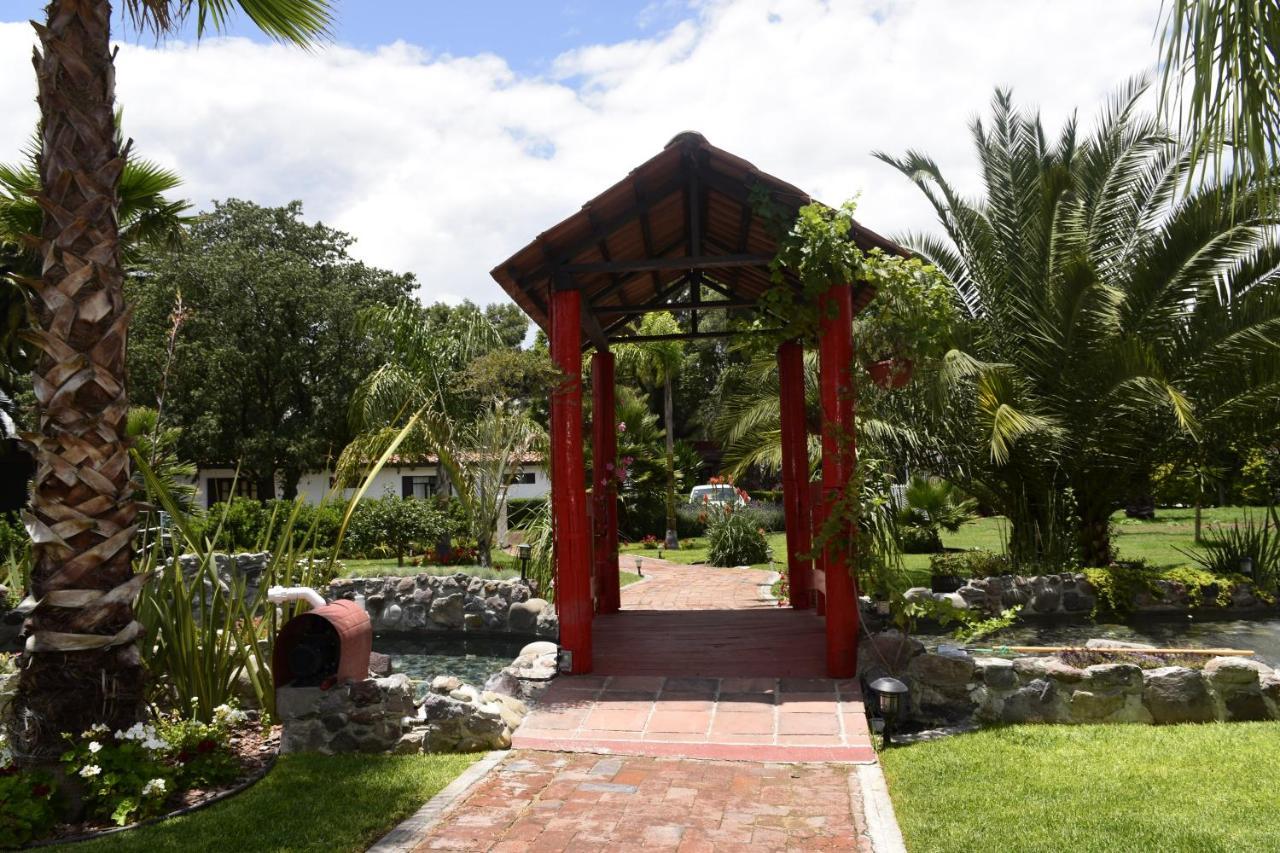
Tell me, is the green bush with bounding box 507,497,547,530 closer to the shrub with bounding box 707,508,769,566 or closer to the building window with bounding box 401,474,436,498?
the shrub with bounding box 707,508,769,566

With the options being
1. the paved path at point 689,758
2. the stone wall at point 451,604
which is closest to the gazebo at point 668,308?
the paved path at point 689,758

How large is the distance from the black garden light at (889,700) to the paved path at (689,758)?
173 mm

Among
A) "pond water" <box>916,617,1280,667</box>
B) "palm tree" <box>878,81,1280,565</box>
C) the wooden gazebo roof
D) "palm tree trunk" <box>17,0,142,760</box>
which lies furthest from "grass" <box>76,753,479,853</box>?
"palm tree" <box>878,81,1280,565</box>

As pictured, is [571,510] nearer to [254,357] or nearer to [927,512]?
[927,512]

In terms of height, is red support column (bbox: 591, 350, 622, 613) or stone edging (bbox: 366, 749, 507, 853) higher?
red support column (bbox: 591, 350, 622, 613)

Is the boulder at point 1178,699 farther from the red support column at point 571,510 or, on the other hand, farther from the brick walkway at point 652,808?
the red support column at point 571,510

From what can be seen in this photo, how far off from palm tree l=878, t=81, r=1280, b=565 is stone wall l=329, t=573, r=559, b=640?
6.19 m

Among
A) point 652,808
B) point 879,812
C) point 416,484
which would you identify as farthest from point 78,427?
point 416,484

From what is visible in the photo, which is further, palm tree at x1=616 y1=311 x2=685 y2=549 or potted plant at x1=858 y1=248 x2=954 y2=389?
palm tree at x1=616 y1=311 x2=685 y2=549

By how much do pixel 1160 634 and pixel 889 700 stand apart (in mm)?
6602

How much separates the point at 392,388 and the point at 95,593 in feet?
56.3

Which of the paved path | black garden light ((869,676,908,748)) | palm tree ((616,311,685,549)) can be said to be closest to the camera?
the paved path

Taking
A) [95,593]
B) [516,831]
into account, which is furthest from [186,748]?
[516,831]

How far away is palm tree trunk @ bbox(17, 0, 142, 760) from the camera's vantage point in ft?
16.5
